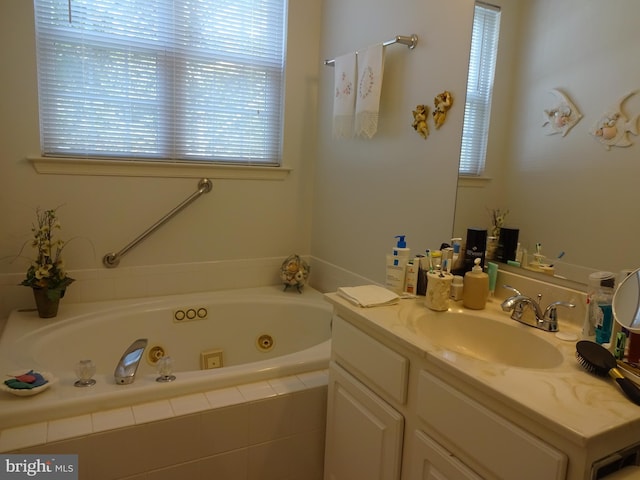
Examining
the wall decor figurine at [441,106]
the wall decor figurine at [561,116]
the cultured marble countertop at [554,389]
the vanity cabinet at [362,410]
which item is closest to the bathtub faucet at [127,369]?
the vanity cabinet at [362,410]

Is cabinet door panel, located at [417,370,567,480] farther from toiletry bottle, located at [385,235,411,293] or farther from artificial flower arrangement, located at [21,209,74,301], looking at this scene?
artificial flower arrangement, located at [21,209,74,301]

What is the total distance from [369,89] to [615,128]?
107 centimetres

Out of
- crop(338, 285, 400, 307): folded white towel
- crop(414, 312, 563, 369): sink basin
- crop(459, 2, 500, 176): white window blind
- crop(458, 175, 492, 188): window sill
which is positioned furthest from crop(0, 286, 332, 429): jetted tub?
crop(459, 2, 500, 176): white window blind

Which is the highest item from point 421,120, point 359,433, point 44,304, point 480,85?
point 480,85

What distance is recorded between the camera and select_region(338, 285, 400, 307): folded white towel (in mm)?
1458

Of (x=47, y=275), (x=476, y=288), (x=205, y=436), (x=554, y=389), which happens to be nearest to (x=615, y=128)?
(x=476, y=288)

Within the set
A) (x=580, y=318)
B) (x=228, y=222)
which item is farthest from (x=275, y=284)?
(x=580, y=318)

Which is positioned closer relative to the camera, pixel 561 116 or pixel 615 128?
pixel 615 128

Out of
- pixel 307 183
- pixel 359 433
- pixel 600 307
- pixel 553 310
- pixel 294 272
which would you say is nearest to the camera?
pixel 600 307

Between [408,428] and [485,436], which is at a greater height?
[485,436]

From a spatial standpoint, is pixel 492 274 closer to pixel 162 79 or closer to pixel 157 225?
pixel 157 225

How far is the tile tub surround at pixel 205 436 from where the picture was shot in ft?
4.45

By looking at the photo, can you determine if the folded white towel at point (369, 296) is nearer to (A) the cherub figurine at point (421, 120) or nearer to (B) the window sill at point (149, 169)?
(A) the cherub figurine at point (421, 120)

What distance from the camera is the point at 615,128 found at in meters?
1.23
